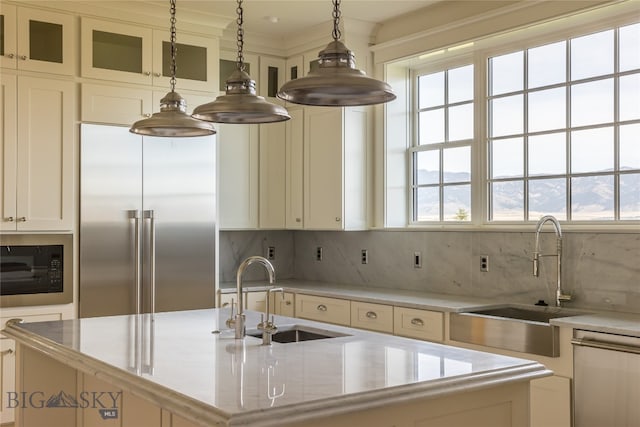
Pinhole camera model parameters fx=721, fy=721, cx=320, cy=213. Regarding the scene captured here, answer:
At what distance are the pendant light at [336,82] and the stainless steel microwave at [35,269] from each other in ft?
9.25

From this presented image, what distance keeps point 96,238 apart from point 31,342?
6.29 ft

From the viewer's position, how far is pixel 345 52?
2.28 m

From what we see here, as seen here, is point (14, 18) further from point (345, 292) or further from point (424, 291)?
point (424, 291)

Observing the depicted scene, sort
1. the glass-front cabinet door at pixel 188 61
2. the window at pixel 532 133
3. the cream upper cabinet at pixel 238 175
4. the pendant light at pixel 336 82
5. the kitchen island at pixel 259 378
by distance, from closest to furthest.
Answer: the kitchen island at pixel 259 378
the pendant light at pixel 336 82
the window at pixel 532 133
the glass-front cabinet door at pixel 188 61
the cream upper cabinet at pixel 238 175

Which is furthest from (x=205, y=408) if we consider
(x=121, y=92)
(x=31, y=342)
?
(x=121, y=92)

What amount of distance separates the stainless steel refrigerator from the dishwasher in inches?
110

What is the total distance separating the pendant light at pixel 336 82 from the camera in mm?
2234

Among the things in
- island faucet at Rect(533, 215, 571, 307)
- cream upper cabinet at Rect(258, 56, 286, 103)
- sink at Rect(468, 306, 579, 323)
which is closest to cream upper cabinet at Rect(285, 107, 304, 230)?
cream upper cabinet at Rect(258, 56, 286, 103)

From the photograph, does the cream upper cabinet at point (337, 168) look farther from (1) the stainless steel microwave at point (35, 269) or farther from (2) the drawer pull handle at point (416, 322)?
(1) the stainless steel microwave at point (35, 269)

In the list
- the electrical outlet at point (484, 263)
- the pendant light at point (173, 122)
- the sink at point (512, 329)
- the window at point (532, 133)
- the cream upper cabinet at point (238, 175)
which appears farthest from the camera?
the cream upper cabinet at point (238, 175)

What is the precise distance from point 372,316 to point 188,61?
2286mm

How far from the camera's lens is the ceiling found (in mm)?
4949

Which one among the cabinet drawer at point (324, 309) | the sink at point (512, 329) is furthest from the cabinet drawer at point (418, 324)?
the cabinet drawer at point (324, 309)

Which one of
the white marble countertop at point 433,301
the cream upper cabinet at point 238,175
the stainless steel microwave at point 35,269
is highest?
the cream upper cabinet at point 238,175
